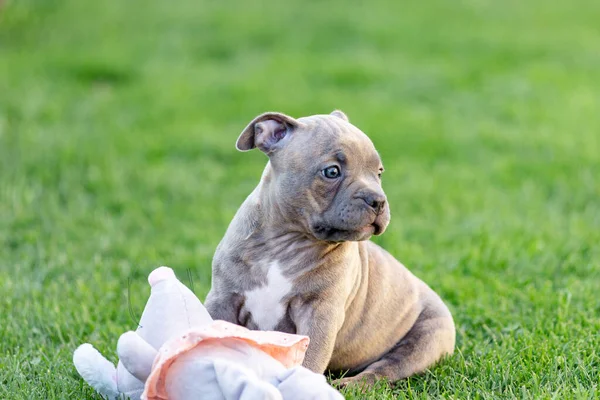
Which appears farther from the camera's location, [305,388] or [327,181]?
[327,181]

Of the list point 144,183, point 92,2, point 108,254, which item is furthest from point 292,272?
point 92,2

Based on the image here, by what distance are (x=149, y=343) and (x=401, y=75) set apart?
28.6ft

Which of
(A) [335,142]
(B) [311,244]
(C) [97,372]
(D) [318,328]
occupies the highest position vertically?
(A) [335,142]

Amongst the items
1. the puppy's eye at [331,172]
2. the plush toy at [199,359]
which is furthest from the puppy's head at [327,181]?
the plush toy at [199,359]

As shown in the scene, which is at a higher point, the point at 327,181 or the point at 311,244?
the point at 327,181

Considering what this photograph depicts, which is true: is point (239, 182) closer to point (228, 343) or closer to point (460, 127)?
point (460, 127)

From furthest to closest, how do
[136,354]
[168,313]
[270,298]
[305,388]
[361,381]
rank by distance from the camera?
[361,381] → [270,298] → [168,313] → [136,354] → [305,388]

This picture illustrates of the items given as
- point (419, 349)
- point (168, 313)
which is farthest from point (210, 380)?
point (419, 349)

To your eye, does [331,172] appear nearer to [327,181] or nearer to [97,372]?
[327,181]

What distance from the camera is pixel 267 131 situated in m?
4.38

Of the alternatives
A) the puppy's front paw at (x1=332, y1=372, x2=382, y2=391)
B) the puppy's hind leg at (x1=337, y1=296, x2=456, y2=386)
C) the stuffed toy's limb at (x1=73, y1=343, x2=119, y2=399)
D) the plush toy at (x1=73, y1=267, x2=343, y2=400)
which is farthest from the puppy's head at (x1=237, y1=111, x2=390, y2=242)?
the stuffed toy's limb at (x1=73, y1=343, x2=119, y2=399)

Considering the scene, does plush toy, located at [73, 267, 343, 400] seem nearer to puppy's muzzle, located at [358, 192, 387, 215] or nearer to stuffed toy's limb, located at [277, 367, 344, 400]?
stuffed toy's limb, located at [277, 367, 344, 400]

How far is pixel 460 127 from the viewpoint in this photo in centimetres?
1050

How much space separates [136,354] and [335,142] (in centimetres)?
127
